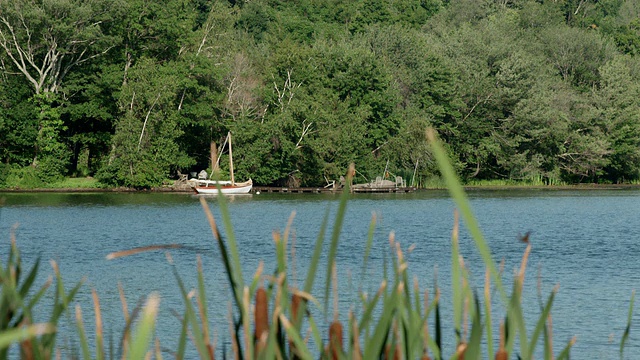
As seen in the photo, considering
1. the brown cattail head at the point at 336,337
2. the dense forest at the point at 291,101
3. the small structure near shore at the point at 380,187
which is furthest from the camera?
the small structure near shore at the point at 380,187

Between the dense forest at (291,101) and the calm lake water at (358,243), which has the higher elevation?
the dense forest at (291,101)

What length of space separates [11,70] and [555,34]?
37.5 m

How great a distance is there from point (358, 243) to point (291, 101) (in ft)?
82.1

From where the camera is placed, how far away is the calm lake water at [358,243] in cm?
1683

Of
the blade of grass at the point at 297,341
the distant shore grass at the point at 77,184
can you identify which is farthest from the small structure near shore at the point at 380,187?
the blade of grass at the point at 297,341

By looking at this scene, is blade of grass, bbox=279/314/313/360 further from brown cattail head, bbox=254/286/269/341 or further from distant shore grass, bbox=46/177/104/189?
distant shore grass, bbox=46/177/104/189

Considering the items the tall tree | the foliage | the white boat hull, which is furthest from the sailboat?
the foliage

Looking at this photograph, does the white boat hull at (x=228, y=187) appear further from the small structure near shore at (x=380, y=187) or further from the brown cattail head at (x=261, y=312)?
the brown cattail head at (x=261, y=312)

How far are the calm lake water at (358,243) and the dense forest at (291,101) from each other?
3122 millimetres

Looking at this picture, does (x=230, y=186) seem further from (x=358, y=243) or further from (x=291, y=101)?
(x=358, y=243)

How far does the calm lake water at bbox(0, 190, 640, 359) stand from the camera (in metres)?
16.8

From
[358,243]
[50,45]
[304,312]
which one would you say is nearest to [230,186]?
[50,45]

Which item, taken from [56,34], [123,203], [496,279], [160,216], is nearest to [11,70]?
[56,34]

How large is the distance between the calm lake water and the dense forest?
312 cm
